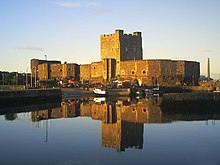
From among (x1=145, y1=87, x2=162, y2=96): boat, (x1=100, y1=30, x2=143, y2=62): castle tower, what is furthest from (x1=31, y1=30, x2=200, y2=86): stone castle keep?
(x1=145, y1=87, x2=162, y2=96): boat

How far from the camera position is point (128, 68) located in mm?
40781

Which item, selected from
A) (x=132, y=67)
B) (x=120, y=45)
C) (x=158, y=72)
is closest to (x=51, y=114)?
(x=158, y=72)

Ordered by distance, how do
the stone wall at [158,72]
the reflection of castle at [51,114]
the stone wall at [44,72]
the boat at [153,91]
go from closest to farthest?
the reflection of castle at [51,114] → the boat at [153,91] → the stone wall at [158,72] → the stone wall at [44,72]

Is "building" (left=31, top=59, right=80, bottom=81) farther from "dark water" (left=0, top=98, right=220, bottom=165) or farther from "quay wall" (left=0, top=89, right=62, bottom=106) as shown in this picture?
"dark water" (left=0, top=98, right=220, bottom=165)

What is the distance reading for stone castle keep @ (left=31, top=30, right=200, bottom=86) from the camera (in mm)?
39375

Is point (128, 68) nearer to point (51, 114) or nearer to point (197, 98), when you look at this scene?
point (197, 98)

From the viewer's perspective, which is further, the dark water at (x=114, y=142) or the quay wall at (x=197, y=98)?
the quay wall at (x=197, y=98)

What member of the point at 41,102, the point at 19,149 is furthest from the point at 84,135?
the point at 41,102

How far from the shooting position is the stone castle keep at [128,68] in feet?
129

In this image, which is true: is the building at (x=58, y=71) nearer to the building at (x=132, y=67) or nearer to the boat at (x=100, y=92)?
the building at (x=132, y=67)

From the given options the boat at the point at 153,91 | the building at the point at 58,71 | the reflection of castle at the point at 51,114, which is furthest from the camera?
the building at the point at 58,71

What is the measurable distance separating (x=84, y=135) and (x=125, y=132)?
1.14 metres

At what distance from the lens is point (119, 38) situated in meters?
41.6

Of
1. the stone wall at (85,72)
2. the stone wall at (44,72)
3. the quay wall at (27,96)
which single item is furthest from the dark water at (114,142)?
the stone wall at (44,72)
